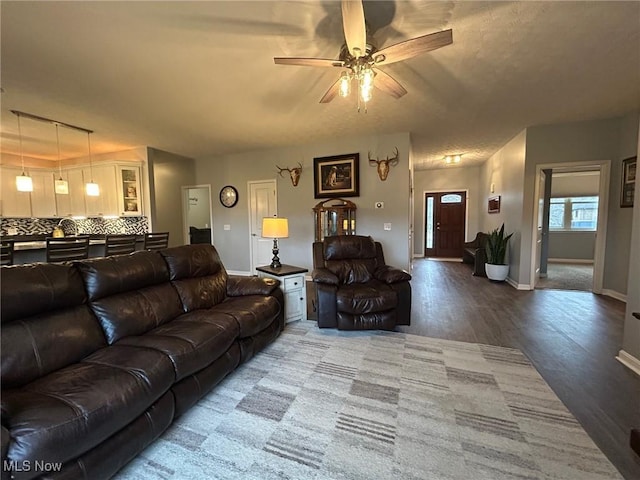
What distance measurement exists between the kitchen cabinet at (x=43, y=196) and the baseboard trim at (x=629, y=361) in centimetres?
908

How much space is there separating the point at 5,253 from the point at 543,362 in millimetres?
5516

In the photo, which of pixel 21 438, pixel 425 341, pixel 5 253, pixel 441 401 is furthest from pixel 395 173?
pixel 5 253

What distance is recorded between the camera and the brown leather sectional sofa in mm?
1064

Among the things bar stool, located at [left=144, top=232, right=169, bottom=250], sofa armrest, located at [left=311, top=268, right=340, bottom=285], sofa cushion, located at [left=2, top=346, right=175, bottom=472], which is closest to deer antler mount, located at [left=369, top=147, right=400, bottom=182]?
sofa armrest, located at [left=311, top=268, right=340, bottom=285]

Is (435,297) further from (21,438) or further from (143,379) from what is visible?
(21,438)

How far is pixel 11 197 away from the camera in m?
5.45

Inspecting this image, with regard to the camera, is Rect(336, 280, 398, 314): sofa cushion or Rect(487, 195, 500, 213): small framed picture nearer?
Rect(336, 280, 398, 314): sofa cushion

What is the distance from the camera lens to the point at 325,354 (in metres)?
2.46

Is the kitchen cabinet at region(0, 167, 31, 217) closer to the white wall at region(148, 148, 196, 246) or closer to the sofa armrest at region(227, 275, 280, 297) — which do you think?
the white wall at region(148, 148, 196, 246)

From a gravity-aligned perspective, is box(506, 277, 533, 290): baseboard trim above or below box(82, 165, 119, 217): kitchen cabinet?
below

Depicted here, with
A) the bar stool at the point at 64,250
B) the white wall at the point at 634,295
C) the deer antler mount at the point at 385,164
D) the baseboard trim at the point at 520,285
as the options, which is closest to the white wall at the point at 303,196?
the deer antler mount at the point at 385,164

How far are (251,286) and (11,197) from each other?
6.22 m

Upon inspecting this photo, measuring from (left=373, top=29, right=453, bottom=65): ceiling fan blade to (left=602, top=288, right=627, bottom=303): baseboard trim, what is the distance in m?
4.52

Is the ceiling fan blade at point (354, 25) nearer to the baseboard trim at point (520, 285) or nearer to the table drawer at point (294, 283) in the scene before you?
the table drawer at point (294, 283)
